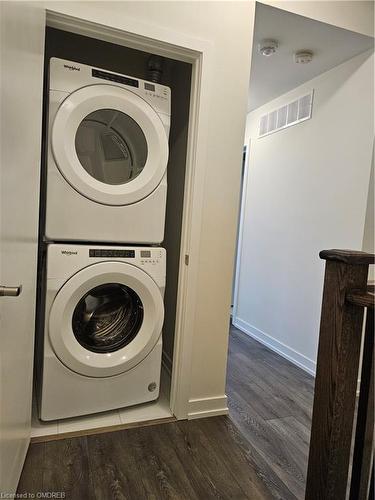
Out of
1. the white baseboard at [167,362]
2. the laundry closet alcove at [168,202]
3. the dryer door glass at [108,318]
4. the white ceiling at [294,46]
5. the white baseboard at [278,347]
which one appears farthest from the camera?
the white baseboard at [278,347]

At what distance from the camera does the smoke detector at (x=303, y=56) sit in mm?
2410

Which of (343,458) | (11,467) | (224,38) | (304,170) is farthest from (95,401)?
(304,170)

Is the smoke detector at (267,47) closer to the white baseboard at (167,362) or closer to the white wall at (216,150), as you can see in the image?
the white wall at (216,150)

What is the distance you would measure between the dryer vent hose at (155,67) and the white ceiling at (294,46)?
2.12 ft

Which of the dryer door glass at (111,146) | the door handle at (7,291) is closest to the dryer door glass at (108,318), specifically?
the dryer door glass at (111,146)

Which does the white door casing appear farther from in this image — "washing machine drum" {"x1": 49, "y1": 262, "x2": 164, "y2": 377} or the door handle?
"washing machine drum" {"x1": 49, "y1": 262, "x2": 164, "y2": 377}

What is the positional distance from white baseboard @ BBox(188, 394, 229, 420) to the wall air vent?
2253mm

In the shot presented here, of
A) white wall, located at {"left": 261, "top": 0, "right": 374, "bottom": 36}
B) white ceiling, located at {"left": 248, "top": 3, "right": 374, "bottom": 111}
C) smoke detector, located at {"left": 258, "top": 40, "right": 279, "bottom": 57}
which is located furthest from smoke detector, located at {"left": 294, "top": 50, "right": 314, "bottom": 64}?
white wall, located at {"left": 261, "top": 0, "right": 374, "bottom": 36}

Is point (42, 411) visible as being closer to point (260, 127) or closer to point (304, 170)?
point (304, 170)

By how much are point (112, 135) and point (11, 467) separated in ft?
5.18

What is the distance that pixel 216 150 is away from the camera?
1.87 m

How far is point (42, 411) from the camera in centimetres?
178

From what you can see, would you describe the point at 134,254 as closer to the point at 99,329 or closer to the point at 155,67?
the point at 99,329

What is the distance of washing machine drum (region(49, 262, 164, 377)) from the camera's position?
1.76 metres
